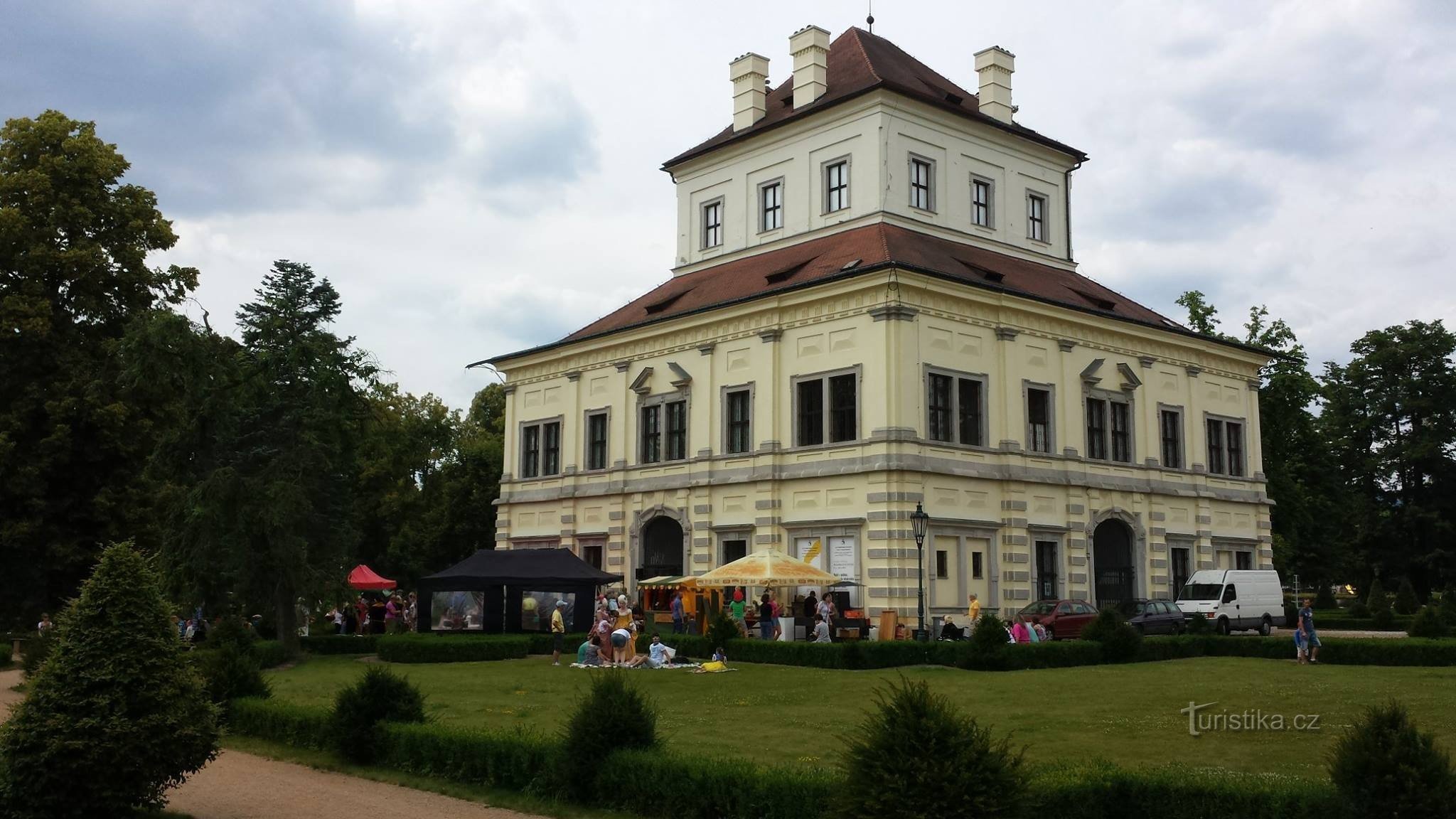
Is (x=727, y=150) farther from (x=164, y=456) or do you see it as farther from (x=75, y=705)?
(x=75, y=705)

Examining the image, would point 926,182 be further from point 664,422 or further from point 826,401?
point 664,422

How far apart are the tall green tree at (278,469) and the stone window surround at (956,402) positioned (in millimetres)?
16201

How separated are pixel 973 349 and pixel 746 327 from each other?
7.42m

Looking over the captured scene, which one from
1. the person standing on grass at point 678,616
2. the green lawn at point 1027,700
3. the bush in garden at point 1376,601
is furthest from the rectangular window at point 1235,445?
the person standing on grass at point 678,616

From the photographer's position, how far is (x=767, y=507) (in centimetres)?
4103

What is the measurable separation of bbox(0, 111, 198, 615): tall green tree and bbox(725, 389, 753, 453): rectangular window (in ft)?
62.2

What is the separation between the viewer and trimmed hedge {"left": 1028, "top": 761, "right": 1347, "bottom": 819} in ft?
36.4

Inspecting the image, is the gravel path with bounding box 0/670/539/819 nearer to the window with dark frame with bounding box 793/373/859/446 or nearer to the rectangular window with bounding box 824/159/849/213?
the window with dark frame with bounding box 793/373/859/446

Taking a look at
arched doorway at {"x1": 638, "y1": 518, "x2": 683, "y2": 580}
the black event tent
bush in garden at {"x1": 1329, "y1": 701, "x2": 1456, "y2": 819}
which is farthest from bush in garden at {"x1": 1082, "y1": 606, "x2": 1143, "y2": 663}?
bush in garden at {"x1": 1329, "y1": 701, "x2": 1456, "y2": 819}

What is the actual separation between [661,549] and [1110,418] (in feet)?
52.5

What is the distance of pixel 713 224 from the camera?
168ft

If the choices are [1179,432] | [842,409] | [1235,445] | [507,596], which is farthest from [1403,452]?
[507,596]

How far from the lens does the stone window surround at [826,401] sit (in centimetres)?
3941

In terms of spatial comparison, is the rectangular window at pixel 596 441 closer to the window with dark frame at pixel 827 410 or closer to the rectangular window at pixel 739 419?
the rectangular window at pixel 739 419
